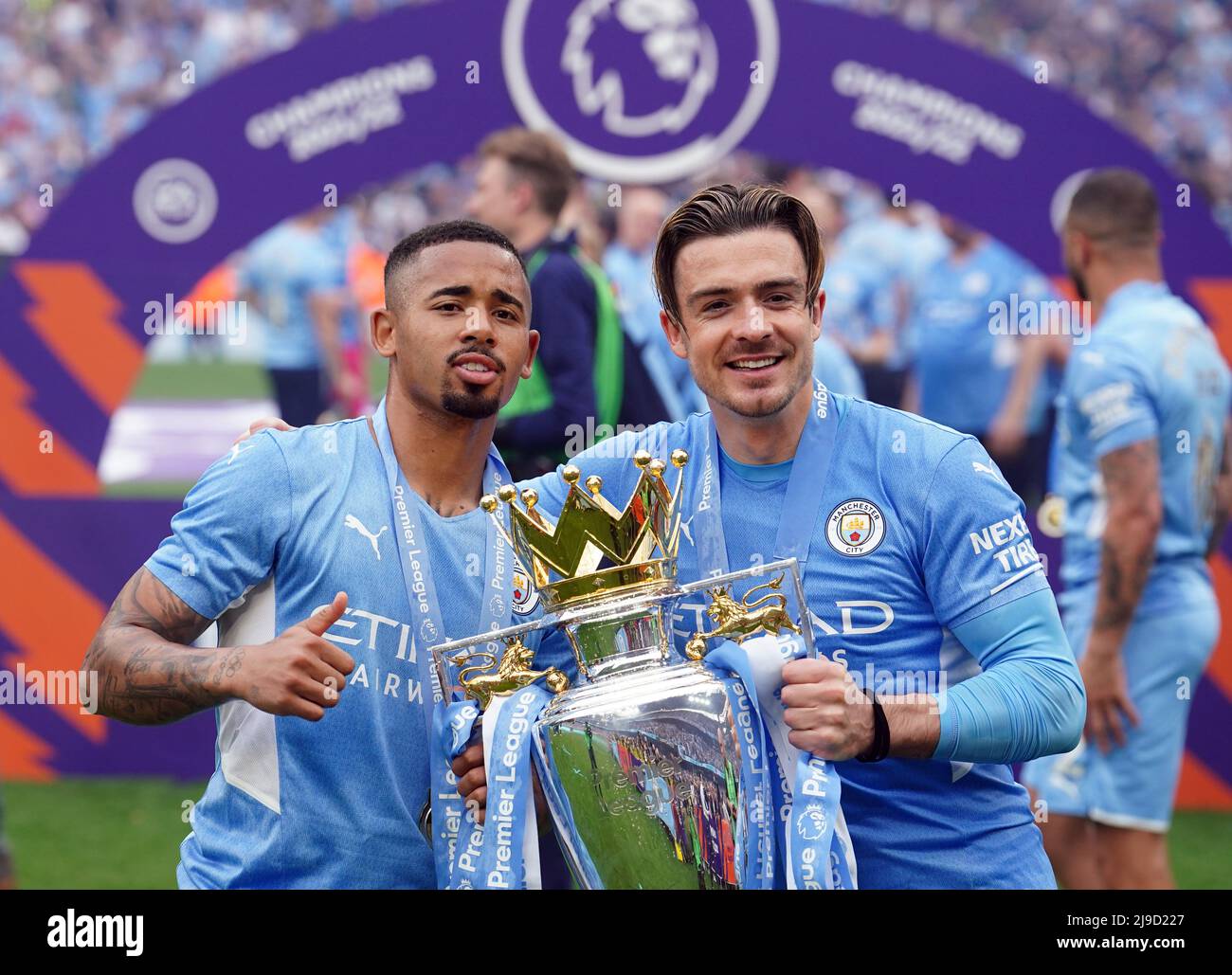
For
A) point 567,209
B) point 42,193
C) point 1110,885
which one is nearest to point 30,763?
point 42,193

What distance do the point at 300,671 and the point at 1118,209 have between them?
3635 mm

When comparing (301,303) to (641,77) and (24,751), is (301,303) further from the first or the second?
(641,77)

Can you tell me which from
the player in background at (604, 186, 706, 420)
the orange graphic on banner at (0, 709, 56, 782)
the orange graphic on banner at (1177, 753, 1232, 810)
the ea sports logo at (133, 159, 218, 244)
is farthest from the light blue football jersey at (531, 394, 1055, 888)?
the orange graphic on banner at (0, 709, 56, 782)

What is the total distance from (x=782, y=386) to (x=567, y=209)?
3.04 m

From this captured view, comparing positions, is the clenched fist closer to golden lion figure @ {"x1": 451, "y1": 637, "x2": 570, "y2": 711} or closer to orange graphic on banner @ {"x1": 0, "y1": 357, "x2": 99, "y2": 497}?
golden lion figure @ {"x1": 451, "y1": 637, "x2": 570, "y2": 711}

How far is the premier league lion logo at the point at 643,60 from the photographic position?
5.64 meters

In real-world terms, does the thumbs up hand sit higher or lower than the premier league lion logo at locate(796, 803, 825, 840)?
higher

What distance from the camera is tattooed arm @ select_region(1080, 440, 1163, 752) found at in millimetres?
4680

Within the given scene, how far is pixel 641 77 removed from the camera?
18.7 feet

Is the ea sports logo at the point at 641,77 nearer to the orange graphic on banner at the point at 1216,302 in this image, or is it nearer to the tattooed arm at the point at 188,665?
the orange graphic on banner at the point at 1216,302

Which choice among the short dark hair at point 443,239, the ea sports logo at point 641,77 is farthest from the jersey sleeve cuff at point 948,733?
the ea sports logo at point 641,77

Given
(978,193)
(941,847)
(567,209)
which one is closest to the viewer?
(941,847)

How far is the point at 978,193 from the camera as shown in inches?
230
